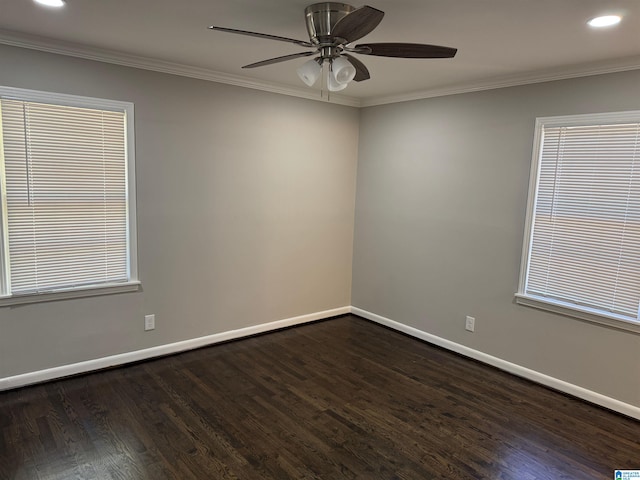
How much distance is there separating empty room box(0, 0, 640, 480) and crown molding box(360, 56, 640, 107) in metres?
0.02

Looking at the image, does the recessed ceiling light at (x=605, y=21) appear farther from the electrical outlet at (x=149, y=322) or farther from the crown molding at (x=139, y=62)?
the electrical outlet at (x=149, y=322)

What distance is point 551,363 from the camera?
133 inches

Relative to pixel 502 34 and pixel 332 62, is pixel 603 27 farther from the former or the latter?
pixel 332 62

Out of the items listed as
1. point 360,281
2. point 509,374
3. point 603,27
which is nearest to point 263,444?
point 509,374

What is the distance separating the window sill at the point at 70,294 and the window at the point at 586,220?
322 centimetres

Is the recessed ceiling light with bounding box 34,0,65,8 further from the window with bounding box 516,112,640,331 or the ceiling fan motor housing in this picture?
the window with bounding box 516,112,640,331

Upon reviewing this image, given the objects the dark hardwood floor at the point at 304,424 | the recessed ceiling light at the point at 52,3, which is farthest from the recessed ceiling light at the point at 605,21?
the recessed ceiling light at the point at 52,3

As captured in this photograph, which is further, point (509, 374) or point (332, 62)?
point (509, 374)

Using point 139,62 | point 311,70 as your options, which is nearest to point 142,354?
point 139,62

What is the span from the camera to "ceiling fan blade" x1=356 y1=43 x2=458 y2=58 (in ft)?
6.66

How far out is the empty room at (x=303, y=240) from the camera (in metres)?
2.41

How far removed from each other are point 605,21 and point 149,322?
3.73 meters

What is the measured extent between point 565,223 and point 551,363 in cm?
110

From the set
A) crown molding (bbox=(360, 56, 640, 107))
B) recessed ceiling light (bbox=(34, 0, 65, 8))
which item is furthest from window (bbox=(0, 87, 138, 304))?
crown molding (bbox=(360, 56, 640, 107))
